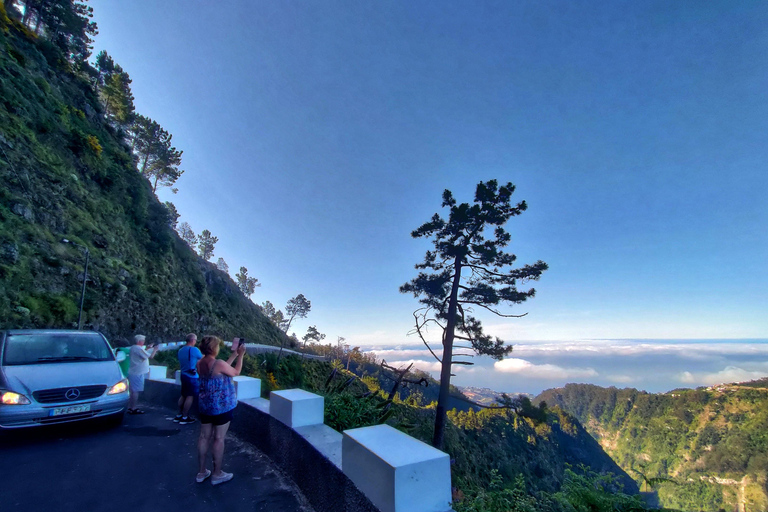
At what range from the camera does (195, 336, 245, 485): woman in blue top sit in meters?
3.49

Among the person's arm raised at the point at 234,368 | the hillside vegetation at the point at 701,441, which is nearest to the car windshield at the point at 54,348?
the person's arm raised at the point at 234,368

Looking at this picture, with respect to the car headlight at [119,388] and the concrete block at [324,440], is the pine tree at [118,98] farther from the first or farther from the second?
the concrete block at [324,440]

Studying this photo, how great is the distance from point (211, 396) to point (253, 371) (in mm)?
10357

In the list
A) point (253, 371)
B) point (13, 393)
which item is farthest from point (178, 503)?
point (253, 371)

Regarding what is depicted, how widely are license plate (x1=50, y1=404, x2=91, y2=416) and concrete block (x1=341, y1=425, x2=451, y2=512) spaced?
15.6 ft

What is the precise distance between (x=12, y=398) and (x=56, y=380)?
43 cm

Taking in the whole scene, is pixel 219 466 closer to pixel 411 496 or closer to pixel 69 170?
pixel 411 496

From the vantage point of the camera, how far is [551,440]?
3238 inches

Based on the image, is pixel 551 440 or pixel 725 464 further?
pixel 725 464

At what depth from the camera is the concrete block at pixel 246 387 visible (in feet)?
17.4

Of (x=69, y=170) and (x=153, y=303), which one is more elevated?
(x=69, y=170)

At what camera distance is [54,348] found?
211 inches

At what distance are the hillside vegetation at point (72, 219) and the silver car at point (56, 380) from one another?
1037 cm

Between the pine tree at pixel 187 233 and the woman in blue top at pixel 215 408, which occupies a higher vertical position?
the pine tree at pixel 187 233
